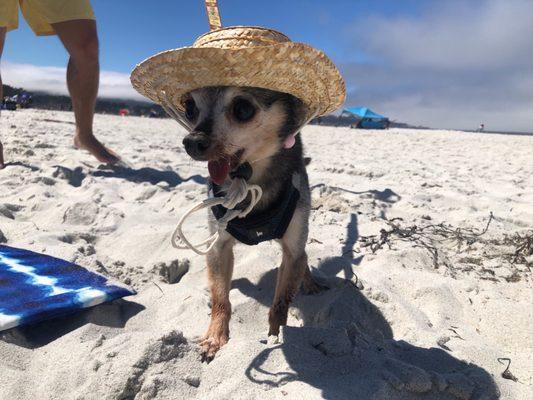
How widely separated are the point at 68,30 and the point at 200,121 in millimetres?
3507

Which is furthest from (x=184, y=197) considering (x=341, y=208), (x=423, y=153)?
(x=423, y=153)

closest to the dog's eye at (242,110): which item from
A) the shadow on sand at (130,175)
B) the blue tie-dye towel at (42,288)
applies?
the blue tie-dye towel at (42,288)

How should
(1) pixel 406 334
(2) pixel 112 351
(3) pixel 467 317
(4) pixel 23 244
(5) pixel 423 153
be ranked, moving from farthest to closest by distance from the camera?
1. (5) pixel 423 153
2. (4) pixel 23 244
3. (3) pixel 467 317
4. (1) pixel 406 334
5. (2) pixel 112 351

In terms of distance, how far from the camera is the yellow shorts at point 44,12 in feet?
13.9

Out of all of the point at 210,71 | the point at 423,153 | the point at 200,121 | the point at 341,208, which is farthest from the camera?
the point at 423,153

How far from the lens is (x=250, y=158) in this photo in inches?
82.7

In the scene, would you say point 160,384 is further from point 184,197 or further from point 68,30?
point 68,30

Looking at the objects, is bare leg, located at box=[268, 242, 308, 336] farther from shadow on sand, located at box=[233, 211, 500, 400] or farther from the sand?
shadow on sand, located at box=[233, 211, 500, 400]

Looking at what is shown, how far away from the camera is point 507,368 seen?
179 centimetres

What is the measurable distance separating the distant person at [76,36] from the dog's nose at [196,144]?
11.9 feet

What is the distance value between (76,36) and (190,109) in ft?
10.5

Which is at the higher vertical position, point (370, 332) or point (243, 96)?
point (243, 96)

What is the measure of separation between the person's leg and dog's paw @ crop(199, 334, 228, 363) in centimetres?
391

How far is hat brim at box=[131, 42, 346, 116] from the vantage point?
165 cm
